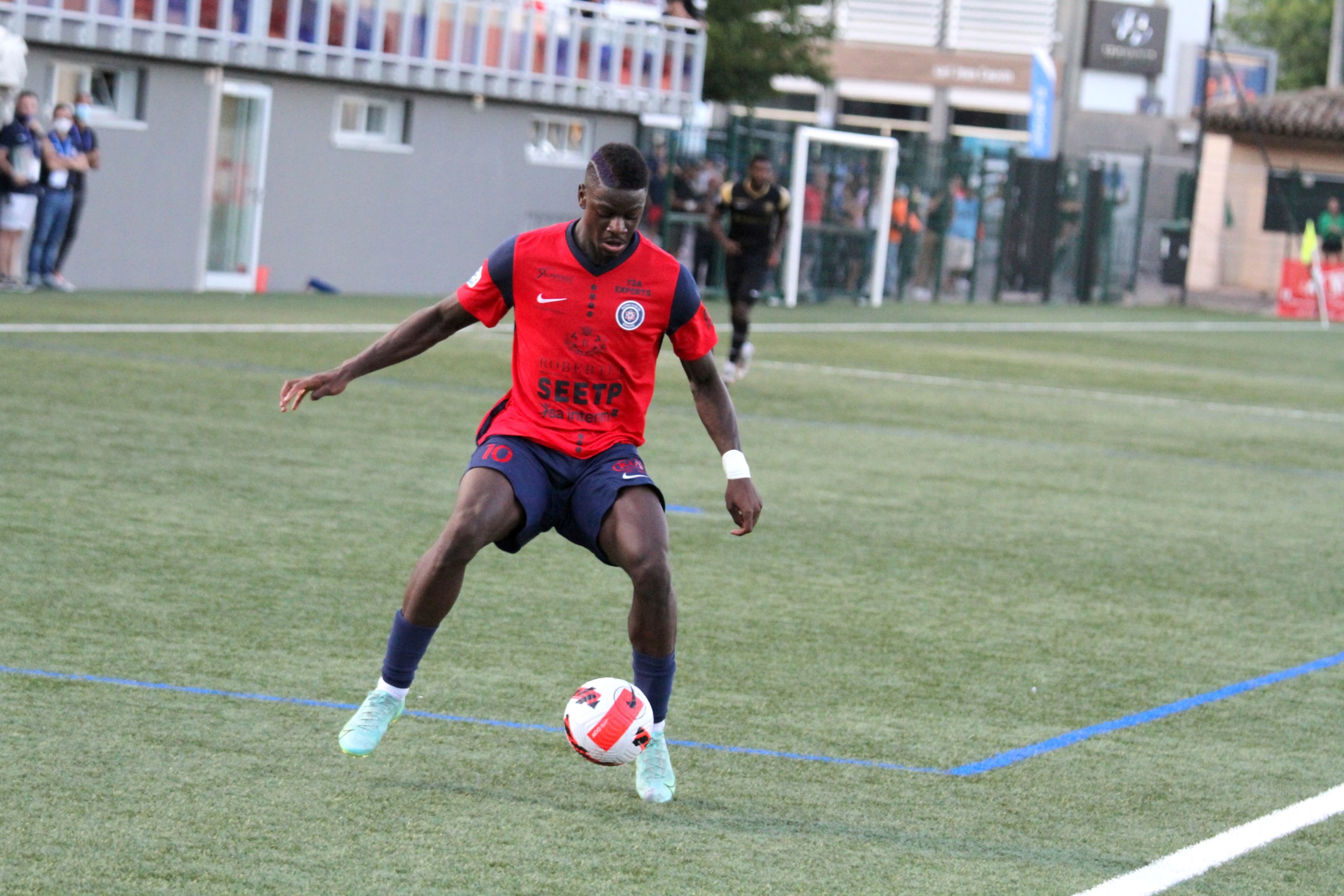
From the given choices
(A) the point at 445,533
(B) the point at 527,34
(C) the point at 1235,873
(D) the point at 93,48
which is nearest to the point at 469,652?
(A) the point at 445,533

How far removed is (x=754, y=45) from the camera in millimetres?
43469

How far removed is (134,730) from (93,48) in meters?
20.4

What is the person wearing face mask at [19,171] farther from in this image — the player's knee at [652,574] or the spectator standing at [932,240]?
the spectator standing at [932,240]

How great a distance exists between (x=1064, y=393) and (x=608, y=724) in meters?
14.9

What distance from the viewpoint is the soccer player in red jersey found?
5.57m

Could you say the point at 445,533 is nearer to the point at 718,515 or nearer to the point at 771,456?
the point at 718,515

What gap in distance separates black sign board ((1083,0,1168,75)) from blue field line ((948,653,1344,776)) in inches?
2071

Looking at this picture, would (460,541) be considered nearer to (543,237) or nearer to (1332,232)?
(543,237)

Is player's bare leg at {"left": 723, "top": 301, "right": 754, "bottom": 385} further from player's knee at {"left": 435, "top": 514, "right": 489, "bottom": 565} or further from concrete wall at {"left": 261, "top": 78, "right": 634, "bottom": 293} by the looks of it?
player's knee at {"left": 435, "top": 514, "right": 489, "bottom": 565}

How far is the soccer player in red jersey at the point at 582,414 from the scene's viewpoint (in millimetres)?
5566

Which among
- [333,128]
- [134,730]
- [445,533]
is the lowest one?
[134,730]

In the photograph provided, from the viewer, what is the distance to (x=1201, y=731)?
679cm

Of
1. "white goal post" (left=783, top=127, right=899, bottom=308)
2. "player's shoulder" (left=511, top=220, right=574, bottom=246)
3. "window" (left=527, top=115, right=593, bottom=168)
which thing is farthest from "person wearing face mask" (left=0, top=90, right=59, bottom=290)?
"player's shoulder" (left=511, top=220, right=574, bottom=246)

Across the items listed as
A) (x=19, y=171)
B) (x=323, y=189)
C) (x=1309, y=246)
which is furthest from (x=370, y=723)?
(x=1309, y=246)
